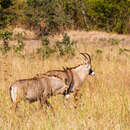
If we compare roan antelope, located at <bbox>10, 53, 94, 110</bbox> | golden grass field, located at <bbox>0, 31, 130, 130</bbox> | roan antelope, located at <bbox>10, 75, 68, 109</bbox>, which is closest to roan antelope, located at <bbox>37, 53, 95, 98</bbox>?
roan antelope, located at <bbox>10, 53, 94, 110</bbox>

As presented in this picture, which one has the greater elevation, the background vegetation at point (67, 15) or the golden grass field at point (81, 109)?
the background vegetation at point (67, 15)

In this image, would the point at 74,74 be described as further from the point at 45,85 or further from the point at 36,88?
the point at 36,88

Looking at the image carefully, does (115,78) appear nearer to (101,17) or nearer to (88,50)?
(88,50)

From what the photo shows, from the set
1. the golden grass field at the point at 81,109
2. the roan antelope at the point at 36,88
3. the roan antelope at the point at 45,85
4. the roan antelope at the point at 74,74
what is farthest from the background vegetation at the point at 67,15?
the roan antelope at the point at 36,88

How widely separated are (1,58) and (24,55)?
2.13 ft

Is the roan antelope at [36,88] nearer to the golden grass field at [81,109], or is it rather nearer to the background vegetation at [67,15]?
the golden grass field at [81,109]

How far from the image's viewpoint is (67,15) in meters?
17.0

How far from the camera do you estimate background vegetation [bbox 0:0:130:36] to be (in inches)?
600

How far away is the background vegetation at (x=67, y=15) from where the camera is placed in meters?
15.2

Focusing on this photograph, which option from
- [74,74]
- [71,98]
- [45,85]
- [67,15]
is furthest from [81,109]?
[67,15]

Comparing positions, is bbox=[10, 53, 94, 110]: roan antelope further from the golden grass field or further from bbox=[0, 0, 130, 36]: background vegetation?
bbox=[0, 0, 130, 36]: background vegetation

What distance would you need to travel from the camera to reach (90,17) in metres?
19.4

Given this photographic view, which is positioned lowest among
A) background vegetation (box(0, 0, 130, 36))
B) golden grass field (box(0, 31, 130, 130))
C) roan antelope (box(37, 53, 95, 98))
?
golden grass field (box(0, 31, 130, 130))

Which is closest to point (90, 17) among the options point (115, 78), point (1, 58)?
point (1, 58)
